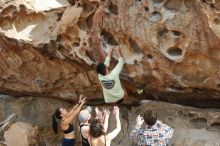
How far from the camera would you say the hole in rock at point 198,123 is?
23.5 ft

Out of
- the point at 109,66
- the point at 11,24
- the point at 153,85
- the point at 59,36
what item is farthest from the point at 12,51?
the point at 153,85

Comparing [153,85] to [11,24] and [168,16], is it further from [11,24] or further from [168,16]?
[11,24]

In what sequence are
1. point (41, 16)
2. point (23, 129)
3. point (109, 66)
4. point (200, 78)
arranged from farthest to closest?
point (23, 129)
point (41, 16)
point (109, 66)
point (200, 78)

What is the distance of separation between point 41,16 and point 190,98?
2.64 m

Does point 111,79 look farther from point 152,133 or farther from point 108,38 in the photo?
point 152,133

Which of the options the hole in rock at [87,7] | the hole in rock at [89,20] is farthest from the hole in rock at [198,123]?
the hole in rock at [87,7]

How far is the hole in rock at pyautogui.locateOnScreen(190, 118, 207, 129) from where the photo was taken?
7.16 meters

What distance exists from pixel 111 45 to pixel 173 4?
1.14m

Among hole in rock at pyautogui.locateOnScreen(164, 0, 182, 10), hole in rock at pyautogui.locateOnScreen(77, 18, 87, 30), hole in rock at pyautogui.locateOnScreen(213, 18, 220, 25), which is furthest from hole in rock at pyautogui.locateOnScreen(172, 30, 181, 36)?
hole in rock at pyautogui.locateOnScreen(77, 18, 87, 30)

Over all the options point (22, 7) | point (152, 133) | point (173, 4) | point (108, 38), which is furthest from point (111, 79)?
point (22, 7)

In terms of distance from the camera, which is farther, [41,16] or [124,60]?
[41,16]

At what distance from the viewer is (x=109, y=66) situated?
732cm

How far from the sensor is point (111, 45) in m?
7.29

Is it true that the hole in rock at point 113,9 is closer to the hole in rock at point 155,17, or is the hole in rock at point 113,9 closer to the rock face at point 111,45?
the rock face at point 111,45
